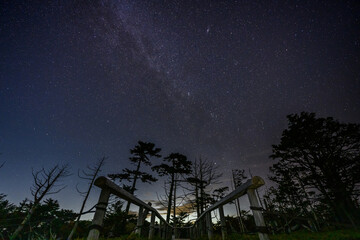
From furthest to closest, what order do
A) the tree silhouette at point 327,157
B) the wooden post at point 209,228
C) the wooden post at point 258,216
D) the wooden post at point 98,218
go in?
1. the tree silhouette at point 327,157
2. the wooden post at point 209,228
3. the wooden post at point 258,216
4. the wooden post at point 98,218

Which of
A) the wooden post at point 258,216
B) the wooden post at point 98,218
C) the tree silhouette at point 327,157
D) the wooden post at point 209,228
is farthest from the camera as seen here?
the tree silhouette at point 327,157

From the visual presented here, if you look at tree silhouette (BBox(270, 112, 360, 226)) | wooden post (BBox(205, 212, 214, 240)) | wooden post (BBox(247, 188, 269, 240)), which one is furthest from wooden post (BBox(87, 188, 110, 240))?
tree silhouette (BBox(270, 112, 360, 226))

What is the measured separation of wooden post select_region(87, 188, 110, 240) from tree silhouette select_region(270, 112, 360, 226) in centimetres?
1664

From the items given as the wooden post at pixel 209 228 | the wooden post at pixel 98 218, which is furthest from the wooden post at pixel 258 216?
the wooden post at pixel 209 228

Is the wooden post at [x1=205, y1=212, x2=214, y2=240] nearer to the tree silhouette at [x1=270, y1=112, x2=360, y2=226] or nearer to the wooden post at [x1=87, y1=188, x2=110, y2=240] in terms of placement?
the wooden post at [x1=87, y1=188, x2=110, y2=240]

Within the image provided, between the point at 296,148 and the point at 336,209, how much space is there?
571 cm

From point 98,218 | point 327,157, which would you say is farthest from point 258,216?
point 327,157

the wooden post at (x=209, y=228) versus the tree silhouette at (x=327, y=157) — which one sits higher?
the tree silhouette at (x=327, y=157)

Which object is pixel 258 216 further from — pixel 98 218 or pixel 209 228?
pixel 209 228

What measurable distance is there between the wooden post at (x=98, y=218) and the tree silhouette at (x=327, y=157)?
54.6ft

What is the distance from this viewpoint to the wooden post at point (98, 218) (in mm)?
2375

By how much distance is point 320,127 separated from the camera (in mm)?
14758

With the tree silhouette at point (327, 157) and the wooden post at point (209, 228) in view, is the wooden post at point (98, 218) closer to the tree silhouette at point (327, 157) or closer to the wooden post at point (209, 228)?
the wooden post at point (209, 228)

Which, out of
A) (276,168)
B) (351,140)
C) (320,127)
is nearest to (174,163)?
(276,168)
